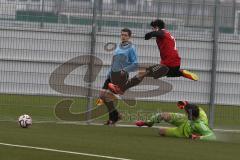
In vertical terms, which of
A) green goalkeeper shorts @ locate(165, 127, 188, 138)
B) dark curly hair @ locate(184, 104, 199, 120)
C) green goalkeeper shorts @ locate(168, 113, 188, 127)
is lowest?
green goalkeeper shorts @ locate(165, 127, 188, 138)

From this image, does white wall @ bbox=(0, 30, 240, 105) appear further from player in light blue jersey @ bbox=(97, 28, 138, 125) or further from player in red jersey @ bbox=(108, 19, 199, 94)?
player in red jersey @ bbox=(108, 19, 199, 94)

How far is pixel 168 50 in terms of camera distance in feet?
57.4

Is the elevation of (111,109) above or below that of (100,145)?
below

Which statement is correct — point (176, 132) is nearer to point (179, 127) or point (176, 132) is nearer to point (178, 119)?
point (179, 127)

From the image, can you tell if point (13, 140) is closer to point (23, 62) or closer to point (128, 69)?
point (128, 69)

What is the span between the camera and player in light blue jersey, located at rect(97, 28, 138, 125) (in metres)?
18.6

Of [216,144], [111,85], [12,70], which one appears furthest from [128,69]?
[216,144]

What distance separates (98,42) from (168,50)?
3.45 meters

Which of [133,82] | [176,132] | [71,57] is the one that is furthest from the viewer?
[71,57]

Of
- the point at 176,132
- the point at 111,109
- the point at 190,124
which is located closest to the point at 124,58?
the point at 111,109

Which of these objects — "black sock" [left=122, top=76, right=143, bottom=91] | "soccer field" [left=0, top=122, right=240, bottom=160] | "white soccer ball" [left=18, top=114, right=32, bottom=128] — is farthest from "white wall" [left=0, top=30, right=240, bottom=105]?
"white soccer ball" [left=18, top=114, right=32, bottom=128]

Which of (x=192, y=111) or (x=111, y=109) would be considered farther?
(x=111, y=109)

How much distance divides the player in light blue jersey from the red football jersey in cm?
115

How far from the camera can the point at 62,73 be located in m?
20.8
